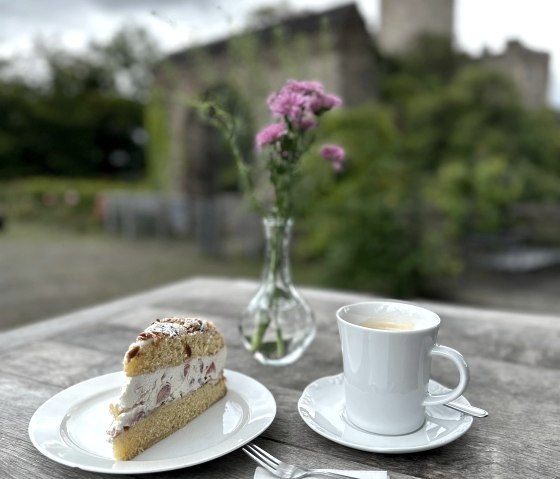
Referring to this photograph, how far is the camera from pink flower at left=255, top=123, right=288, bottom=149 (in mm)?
1013

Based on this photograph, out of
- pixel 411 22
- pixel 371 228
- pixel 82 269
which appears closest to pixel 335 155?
pixel 371 228

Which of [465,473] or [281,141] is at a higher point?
[281,141]

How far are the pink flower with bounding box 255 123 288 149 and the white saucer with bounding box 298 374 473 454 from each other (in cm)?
48

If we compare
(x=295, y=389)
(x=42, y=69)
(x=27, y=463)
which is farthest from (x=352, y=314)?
(x=42, y=69)

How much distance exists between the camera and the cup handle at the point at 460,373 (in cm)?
75

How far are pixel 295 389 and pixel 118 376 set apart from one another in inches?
13.1

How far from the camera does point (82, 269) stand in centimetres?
639

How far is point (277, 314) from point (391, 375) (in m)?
0.44

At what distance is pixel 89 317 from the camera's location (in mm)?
1473

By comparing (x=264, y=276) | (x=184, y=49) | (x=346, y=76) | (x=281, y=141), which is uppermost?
(x=184, y=49)

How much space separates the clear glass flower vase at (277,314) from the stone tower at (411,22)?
9.57 metres

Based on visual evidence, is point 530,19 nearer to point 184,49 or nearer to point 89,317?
point 184,49

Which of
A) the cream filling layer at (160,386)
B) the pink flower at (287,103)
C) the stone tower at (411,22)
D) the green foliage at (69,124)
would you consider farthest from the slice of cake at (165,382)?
the green foliage at (69,124)

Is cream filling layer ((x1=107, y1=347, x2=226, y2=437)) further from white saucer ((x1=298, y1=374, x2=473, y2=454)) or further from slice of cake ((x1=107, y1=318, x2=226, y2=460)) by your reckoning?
white saucer ((x1=298, y1=374, x2=473, y2=454))
